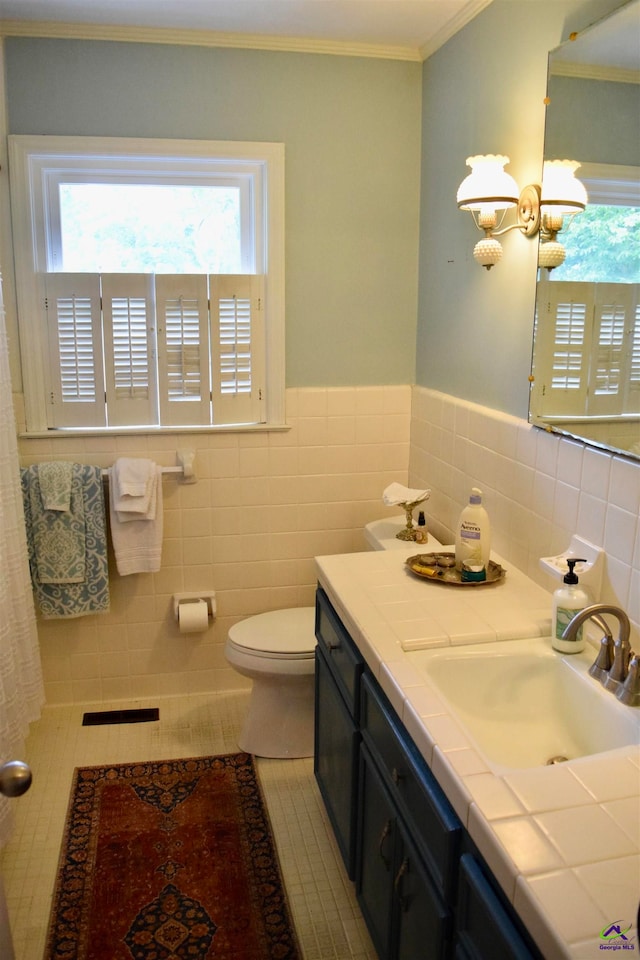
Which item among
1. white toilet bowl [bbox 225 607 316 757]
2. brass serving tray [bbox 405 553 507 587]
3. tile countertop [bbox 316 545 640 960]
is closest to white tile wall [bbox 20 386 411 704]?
white toilet bowl [bbox 225 607 316 757]

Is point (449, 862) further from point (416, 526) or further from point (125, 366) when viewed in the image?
point (125, 366)

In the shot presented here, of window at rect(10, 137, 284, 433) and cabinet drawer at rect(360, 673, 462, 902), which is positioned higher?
window at rect(10, 137, 284, 433)

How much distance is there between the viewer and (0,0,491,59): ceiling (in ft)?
8.14

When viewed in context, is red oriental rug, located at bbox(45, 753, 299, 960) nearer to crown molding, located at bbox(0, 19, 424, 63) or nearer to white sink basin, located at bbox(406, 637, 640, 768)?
white sink basin, located at bbox(406, 637, 640, 768)

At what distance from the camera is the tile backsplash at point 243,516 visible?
119 inches

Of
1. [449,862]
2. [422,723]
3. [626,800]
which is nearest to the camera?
[626,800]

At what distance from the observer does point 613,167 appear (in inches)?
68.1

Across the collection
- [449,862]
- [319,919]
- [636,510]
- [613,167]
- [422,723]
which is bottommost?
[319,919]

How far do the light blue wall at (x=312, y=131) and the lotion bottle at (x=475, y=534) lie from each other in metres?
1.14

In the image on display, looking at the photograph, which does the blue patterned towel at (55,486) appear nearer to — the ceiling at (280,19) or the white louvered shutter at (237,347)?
the white louvered shutter at (237,347)

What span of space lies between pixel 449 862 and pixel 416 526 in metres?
1.63

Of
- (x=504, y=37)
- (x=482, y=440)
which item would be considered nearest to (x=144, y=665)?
(x=482, y=440)

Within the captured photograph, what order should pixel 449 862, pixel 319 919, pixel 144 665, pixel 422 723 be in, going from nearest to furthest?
pixel 449 862
pixel 422 723
pixel 319 919
pixel 144 665

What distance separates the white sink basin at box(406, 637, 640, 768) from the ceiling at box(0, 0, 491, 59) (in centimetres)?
189
